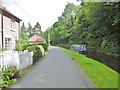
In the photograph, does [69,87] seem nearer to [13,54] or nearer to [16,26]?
[13,54]

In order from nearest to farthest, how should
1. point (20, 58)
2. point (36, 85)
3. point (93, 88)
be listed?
point (93, 88), point (36, 85), point (20, 58)

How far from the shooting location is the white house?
75.6ft

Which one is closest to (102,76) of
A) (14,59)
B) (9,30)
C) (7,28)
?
(14,59)

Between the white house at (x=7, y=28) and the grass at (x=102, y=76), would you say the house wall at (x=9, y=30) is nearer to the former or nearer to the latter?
the white house at (x=7, y=28)

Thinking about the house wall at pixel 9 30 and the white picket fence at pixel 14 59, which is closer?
the white picket fence at pixel 14 59

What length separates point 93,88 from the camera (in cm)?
852

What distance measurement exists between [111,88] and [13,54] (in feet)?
18.5

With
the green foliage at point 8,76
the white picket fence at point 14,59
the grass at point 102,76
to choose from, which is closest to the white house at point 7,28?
the white picket fence at point 14,59

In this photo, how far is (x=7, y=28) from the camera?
2505cm

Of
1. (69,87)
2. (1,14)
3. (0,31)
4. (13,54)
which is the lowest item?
(69,87)

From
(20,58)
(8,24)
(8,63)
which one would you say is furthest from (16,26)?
(8,63)

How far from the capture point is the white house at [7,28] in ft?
75.6

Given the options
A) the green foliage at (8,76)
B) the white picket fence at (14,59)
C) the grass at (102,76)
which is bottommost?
the grass at (102,76)

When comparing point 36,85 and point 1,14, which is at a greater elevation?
point 1,14
